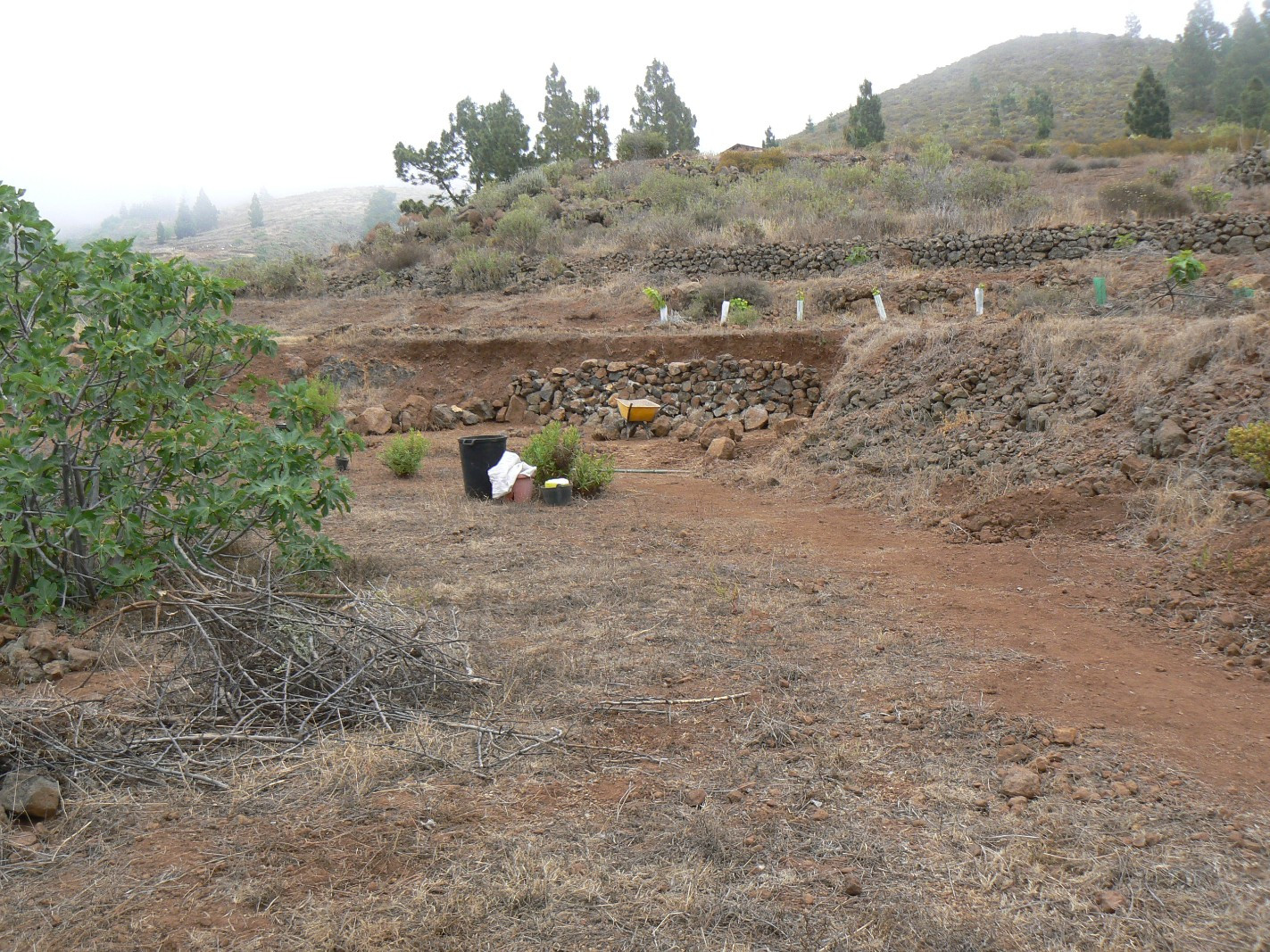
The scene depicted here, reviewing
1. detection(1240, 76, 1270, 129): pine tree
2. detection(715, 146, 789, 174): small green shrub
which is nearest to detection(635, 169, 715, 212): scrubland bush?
detection(715, 146, 789, 174): small green shrub

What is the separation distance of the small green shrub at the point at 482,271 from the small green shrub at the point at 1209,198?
46.3ft

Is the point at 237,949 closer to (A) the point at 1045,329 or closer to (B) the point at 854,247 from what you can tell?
(A) the point at 1045,329

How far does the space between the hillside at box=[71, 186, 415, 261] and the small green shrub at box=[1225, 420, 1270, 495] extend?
1669 inches

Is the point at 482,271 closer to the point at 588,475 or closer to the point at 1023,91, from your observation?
the point at 588,475

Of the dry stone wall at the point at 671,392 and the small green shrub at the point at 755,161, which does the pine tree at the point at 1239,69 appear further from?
the dry stone wall at the point at 671,392

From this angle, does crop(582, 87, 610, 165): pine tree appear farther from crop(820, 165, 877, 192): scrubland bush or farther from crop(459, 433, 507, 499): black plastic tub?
crop(459, 433, 507, 499): black plastic tub

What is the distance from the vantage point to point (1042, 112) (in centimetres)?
3591

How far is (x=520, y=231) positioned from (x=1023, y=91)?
34807 mm

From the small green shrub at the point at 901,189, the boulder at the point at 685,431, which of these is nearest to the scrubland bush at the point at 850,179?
the small green shrub at the point at 901,189

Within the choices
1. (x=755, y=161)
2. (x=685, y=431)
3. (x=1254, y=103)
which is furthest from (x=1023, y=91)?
(x=685, y=431)

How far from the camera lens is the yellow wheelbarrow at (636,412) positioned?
12.0 meters

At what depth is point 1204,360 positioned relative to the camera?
7.01 m

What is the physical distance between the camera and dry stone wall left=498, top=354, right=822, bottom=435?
12008 mm

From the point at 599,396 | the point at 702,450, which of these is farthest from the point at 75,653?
the point at 599,396
